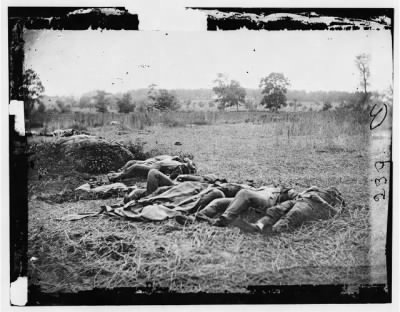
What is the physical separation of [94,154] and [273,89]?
1.47 m

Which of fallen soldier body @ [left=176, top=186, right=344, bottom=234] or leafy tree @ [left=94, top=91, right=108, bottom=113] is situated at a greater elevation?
leafy tree @ [left=94, top=91, right=108, bottom=113]

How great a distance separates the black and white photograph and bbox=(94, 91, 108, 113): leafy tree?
0.05 feet

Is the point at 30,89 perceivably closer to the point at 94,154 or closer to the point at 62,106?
the point at 62,106

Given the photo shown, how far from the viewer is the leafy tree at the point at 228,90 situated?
10.6ft

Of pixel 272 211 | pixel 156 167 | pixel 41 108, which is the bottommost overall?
pixel 272 211

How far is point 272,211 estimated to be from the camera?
123 inches

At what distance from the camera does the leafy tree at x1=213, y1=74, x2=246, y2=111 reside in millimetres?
3219

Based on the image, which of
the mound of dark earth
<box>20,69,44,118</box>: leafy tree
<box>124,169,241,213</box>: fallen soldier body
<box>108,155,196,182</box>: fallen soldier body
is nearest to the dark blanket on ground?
<box>124,169,241,213</box>: fallen soldier body

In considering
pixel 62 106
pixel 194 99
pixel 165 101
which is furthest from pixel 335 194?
pixel 62 106

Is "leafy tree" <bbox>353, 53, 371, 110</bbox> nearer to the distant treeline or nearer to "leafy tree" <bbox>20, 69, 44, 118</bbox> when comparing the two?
the distant treeline

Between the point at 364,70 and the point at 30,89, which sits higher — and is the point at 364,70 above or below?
above

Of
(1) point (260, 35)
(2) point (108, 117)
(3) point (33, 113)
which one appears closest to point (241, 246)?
(2) point (108, 117)

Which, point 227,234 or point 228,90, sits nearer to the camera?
point 227,234

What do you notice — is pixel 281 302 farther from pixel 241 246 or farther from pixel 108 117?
pixel 108 117
